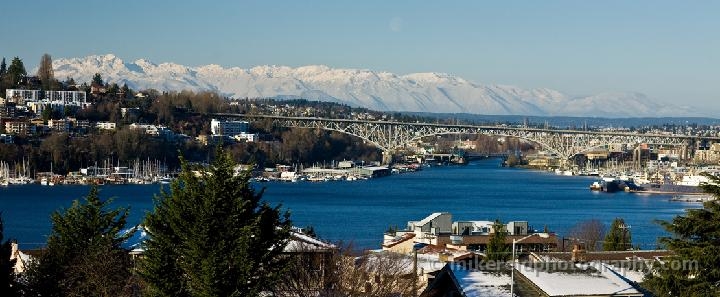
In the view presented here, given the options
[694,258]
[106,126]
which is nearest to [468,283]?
[694,258]

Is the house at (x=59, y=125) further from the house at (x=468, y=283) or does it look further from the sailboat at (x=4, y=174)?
the house at (x=468, y=283)

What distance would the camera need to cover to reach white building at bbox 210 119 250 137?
51469 mm

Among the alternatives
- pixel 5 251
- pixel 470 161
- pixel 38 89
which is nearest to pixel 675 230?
pixel 5 251

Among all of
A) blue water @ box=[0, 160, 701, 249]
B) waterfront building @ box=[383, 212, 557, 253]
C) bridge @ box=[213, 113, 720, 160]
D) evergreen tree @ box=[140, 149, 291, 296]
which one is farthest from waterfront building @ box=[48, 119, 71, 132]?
evergreen tree @ box=[140, 149, 291, 296]

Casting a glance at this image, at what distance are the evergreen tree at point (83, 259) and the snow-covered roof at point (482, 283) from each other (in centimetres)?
178

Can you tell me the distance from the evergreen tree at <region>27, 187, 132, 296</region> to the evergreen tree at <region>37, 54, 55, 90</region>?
45617 millimetres

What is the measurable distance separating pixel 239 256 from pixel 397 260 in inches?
100.0

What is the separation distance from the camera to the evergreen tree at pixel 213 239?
231 inches

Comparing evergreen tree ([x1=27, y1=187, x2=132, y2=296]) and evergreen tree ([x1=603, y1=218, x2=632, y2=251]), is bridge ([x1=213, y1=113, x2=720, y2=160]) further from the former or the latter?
evergreen tree ([x1=27, y1=187, x2=132, y2=296])

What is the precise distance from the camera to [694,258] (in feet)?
18.9

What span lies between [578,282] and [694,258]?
2.14 ft

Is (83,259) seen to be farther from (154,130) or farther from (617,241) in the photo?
(154,130)

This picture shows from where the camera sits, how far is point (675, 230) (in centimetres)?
598

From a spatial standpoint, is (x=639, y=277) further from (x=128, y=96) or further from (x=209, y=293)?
(x=128, y=96)
